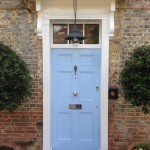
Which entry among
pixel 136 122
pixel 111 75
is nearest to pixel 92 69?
pixel 111 75

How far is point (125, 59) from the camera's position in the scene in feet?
22.1

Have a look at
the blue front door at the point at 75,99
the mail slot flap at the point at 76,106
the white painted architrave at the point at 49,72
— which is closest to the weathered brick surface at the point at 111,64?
the white painted architrave at the point at 49,72

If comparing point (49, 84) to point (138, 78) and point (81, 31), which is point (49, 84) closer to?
point (81, 31)

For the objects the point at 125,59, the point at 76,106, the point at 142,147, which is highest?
the point at 125,59

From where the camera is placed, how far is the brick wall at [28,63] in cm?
677

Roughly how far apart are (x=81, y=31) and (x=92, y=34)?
0.79 ft

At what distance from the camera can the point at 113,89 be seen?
22.1 feet

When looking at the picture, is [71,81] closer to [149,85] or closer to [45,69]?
[45,69]

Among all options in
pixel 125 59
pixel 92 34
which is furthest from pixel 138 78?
pixel 92 34

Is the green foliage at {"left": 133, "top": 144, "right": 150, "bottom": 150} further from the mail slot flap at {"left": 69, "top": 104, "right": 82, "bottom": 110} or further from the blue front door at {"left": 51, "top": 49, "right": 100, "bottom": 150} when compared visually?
the mail slot flap at {"left": 69, "top": 104, "right": 82, "bottom": 110}

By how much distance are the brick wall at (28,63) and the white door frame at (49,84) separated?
4.2 inches

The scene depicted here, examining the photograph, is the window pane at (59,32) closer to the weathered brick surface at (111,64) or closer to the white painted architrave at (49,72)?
the white painted architrave at (49,72)

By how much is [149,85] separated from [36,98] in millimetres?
2338

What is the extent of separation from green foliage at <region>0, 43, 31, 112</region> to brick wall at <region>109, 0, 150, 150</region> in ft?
6.01
